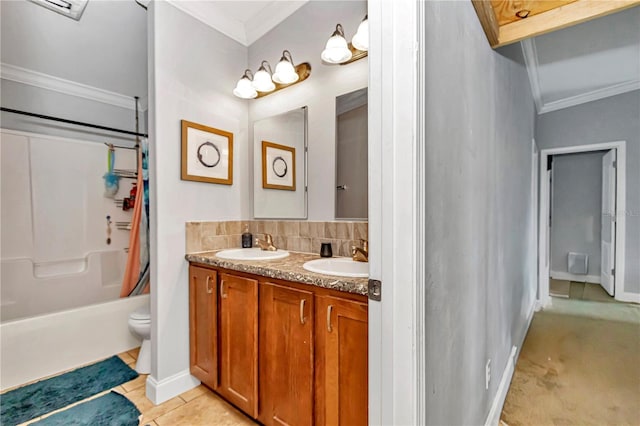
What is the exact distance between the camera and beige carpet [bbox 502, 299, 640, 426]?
166 centimetres

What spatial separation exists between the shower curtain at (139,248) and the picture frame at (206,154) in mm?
763

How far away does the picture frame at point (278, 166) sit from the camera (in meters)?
2.13

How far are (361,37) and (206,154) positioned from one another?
1261mm

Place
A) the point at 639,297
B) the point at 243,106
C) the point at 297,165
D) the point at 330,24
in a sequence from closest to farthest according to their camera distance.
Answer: the point at 330,24, the point at 297,165, the point at 243,106, the point at 639,297

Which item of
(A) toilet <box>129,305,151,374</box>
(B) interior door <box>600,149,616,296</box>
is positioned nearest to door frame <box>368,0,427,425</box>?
(A) toilet <box>129,305,151,374</box>

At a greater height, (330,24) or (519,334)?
(330,24)

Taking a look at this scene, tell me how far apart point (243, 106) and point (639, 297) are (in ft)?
16.8

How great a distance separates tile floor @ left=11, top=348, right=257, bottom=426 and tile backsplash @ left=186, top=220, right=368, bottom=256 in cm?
91

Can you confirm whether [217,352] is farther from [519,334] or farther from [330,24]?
[519,334]

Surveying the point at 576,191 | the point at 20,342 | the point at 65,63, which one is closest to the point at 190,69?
the point at 65,63

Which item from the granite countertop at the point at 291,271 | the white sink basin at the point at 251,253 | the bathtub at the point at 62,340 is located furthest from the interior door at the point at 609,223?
the bathtub at the point at 62,340

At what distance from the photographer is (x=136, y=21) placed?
2.15m

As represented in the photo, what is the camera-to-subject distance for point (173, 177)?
1858mm

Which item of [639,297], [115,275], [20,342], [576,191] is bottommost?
[639,297]
